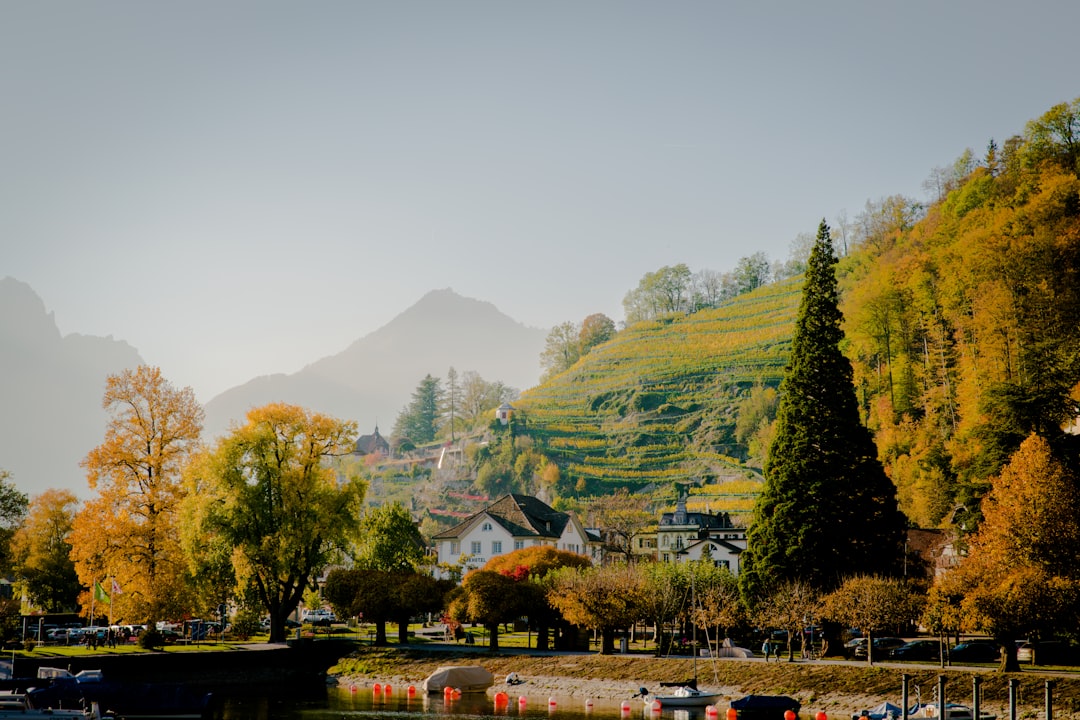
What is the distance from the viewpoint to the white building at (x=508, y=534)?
106031 millimetres

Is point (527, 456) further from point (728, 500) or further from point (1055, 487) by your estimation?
point (1055, 487)

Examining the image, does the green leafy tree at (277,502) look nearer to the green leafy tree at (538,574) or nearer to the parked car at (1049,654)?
the green leafy tree at (538,574)

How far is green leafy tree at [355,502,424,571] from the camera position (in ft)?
298

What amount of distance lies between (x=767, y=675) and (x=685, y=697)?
17.3ft

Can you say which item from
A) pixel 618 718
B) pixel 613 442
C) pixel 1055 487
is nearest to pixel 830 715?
pixel 618 718

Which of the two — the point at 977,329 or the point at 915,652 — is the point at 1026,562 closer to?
the point at 915,652

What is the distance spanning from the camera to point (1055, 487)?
4547 cm

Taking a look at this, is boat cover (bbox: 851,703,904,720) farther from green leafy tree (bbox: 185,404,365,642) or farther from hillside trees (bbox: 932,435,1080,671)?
green leafy tree (bbox: 185,404,365,642)

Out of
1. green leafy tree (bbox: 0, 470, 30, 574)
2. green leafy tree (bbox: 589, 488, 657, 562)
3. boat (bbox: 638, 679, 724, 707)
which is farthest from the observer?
green leafy tree (bbox: 589, 488, 657, 562)

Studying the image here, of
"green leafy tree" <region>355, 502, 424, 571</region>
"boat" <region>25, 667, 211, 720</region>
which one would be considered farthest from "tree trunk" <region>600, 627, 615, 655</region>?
"green leafy tree" <region>355, 502, 424, 571</region>

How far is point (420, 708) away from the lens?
4981 cm

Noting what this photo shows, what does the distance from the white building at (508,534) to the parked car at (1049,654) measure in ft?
196

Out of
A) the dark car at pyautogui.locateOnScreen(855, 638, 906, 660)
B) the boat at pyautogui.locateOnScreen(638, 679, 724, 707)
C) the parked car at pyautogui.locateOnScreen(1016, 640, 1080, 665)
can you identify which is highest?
the parked car at pyautogui.locateOnScreen(1016, 640, 1080, 665)

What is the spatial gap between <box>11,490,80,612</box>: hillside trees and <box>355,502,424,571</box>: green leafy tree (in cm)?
2450
